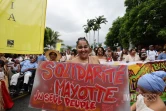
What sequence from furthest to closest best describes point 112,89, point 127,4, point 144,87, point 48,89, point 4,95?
point 127,4, point 4,95, point 48,89, point 112,89, point 144,87

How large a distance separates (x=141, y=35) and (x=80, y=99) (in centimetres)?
2787

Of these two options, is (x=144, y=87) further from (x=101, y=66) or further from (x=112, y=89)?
(x=101, y=66)

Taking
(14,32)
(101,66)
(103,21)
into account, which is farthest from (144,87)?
(103,21)

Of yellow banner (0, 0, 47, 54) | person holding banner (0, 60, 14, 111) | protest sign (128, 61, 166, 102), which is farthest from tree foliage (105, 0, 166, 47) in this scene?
yellow banner (0, 0, 47, 54)

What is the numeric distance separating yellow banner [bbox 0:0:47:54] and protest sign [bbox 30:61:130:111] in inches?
16.6

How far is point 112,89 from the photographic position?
8.92ft

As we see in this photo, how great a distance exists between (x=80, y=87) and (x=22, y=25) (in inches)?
45.5

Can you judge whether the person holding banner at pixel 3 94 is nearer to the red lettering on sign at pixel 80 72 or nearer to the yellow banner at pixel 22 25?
the yellow banner at pixel 22 25

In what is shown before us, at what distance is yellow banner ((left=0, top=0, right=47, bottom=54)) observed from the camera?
2924 millimetres

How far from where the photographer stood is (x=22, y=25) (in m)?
3.13

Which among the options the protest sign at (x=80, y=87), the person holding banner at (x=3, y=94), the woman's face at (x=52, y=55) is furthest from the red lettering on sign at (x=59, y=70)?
the woman's face at (x=52, y=55)

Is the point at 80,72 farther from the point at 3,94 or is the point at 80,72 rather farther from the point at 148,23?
the point at 148,23

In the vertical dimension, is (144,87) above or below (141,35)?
below

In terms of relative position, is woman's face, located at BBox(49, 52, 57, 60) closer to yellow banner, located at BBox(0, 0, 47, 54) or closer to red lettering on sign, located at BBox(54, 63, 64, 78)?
yellow banner, located at BBox(0, 0, 47, 54)
